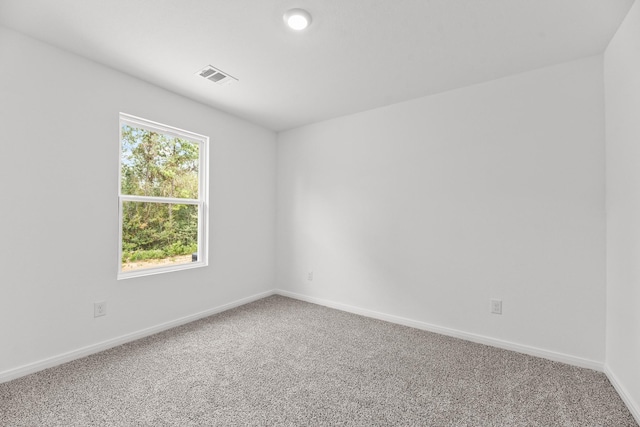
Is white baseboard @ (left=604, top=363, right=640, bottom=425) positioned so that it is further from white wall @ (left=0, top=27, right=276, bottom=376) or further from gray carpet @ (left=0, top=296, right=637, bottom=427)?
white wall @ (left=0, top=27, right=276, bottom=376)

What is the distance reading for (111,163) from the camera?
2461mm

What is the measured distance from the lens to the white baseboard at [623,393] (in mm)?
1610

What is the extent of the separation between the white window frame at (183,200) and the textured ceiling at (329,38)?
1.40ft

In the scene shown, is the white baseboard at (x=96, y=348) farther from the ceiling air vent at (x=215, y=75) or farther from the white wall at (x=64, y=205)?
the ceiling air vent at (x=215, y=75)

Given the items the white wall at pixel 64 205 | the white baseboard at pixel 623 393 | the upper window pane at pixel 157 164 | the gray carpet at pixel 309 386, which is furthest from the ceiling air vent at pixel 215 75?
the white baseboard at pixel 623 393

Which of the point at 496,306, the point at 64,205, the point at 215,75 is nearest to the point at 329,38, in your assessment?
the point at 215,75

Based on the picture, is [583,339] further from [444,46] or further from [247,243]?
[247,243]

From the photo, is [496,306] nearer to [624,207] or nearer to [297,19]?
[624,207]

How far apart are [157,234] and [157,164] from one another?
28.6 inches

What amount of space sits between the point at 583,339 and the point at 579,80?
2.01 metres

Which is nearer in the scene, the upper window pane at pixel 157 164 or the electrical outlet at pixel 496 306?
the electrical outlet at pixel 496 306

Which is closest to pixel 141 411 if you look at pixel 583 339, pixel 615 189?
pixel 583 339

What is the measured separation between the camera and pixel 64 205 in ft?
7.18

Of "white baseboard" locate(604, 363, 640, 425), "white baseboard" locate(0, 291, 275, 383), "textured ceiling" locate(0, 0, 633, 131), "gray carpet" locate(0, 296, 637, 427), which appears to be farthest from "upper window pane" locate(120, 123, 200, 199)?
"white baseboard" locate(604, 363, 640, 425)
